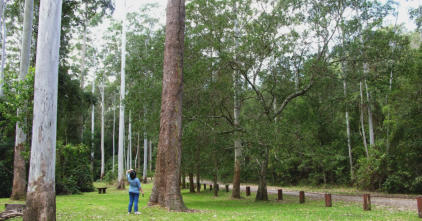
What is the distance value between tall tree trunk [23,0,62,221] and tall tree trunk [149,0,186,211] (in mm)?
4704

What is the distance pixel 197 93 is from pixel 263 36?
13.8ft

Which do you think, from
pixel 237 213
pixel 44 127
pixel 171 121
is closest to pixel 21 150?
pixel 171 121

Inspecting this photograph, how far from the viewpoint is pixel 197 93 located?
16.6m

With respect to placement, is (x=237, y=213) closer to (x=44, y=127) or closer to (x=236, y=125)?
(x=236, y=125)

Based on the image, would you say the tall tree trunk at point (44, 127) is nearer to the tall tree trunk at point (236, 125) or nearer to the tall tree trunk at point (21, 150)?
the tall tree trunk at point (21, 150)

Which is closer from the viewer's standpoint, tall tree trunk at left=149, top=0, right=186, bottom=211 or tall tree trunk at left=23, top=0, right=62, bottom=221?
tall tree trunk at left=23, top=0, right=62, bottom=221

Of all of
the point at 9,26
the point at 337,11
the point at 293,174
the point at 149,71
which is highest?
the point at 9,26

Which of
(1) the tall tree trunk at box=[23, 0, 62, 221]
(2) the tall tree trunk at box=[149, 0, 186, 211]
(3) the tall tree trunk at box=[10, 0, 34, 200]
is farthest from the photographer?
(3) the tall tree trunk at box=[10, 0, 34, 200]

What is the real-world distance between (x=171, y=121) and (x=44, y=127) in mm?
5171

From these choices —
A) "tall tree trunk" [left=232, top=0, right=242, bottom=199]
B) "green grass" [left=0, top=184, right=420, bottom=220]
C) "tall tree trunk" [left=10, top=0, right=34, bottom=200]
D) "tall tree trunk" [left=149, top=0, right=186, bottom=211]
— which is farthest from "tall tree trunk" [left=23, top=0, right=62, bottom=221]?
"tall tree trunk" [left=232, top=0, right=242, bottom=199]

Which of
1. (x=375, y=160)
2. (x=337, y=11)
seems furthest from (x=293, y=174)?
(x=337, y=11)

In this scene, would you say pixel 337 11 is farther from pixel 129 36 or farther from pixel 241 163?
pixel 129 36

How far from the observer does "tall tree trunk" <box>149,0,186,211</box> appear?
11523 mm

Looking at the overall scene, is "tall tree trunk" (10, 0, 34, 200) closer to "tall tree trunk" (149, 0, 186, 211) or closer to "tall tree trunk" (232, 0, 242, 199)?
"tall tree trunk" (149, 0, 186, 211)
